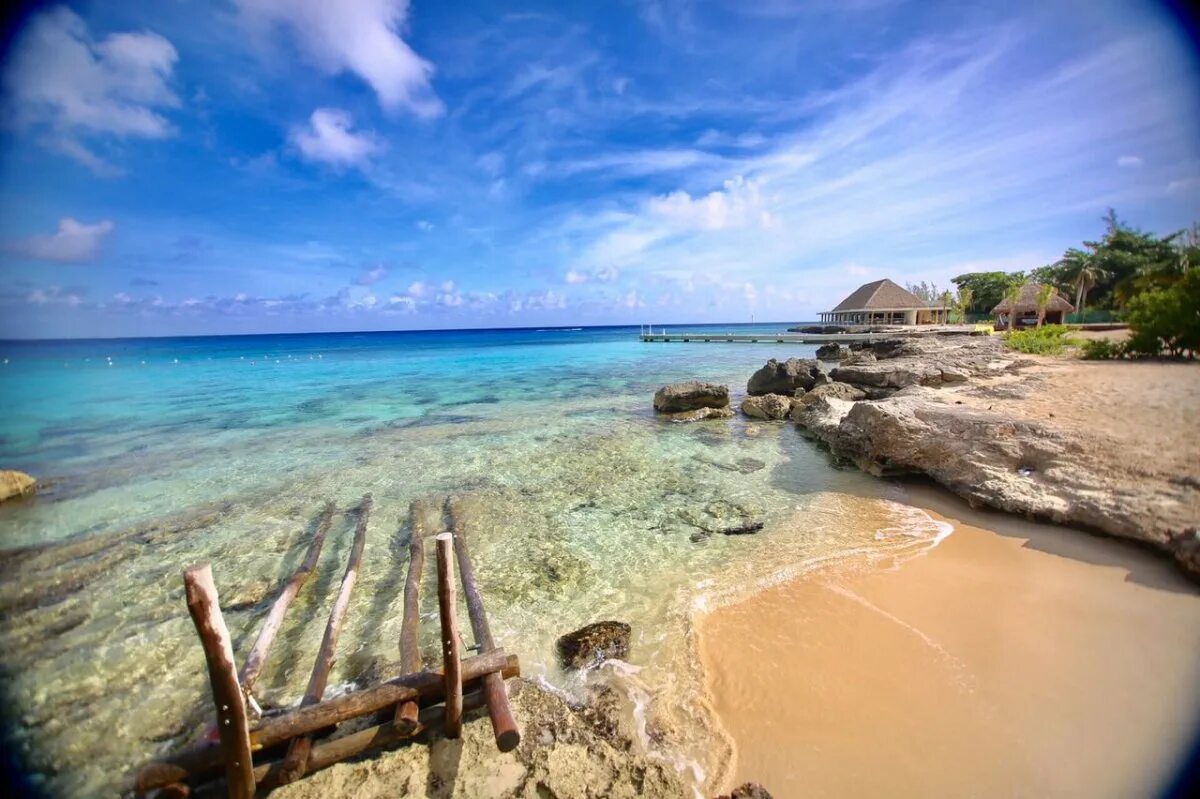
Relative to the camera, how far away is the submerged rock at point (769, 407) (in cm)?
1492

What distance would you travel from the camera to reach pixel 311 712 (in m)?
3.29

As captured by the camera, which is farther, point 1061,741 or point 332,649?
point 332,649

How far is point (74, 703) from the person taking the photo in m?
4.21

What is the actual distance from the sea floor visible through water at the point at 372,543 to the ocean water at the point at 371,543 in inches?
1.2

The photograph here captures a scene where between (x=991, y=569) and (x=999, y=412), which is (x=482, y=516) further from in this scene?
(x=999, y=412)

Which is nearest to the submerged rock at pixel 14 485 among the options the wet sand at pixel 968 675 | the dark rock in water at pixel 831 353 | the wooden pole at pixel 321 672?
the wooden pole at pixel 321 672

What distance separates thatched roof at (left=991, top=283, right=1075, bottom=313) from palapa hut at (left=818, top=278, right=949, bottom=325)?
410 inches

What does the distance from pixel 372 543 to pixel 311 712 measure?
434 centimetres

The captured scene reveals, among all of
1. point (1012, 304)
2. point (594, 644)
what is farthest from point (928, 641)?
point (1012, 304)

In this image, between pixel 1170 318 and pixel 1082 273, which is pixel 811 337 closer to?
pixel 1082 273

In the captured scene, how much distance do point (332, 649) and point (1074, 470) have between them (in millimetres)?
10087

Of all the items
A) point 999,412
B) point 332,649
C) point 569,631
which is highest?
point 999,412

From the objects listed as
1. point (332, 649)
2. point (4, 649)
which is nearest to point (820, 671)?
point (332, 649)

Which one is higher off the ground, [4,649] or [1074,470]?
[1074,470]
